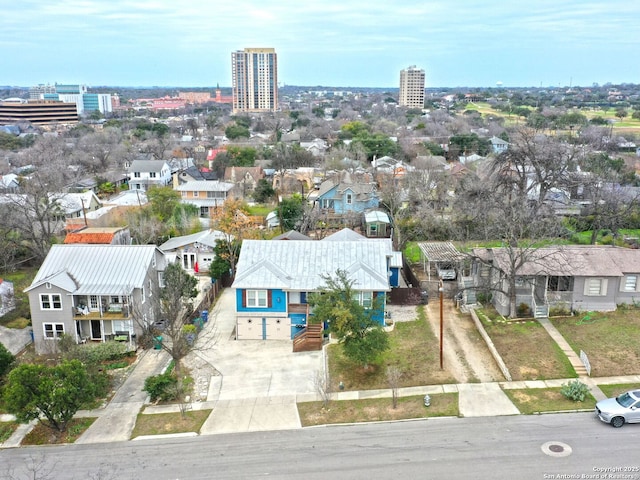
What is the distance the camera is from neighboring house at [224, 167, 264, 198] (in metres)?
75.0

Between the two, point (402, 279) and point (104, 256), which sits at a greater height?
point (104, 256)

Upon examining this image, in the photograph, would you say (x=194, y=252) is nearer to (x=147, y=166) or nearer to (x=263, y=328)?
(x=263, y=328)

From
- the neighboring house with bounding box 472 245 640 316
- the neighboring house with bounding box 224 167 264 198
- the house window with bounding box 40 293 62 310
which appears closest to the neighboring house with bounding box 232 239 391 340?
the neighboring house with bounding box 472 245 640 316

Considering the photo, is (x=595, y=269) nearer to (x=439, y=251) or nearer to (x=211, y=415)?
(x=439, y=251)

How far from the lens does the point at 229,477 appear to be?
20281mm

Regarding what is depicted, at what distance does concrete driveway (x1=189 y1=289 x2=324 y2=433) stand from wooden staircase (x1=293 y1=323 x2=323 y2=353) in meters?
0.42

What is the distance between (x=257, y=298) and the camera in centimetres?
3319

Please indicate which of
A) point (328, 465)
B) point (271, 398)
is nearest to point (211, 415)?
point (271, 398)

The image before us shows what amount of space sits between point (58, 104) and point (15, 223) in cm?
16005

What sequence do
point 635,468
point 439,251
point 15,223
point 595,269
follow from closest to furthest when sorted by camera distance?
point 635,468 < point 595,269 < point 439,251 < point 15,223

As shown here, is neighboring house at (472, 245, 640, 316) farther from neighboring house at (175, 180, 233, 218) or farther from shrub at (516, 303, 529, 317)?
neighboring house at (175, 180, 233, 218)

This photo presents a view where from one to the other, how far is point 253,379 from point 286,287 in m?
6.14

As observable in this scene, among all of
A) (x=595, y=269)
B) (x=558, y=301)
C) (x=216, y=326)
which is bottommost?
(x=216, y=326)

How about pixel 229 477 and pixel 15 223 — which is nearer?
pixel 229 477
